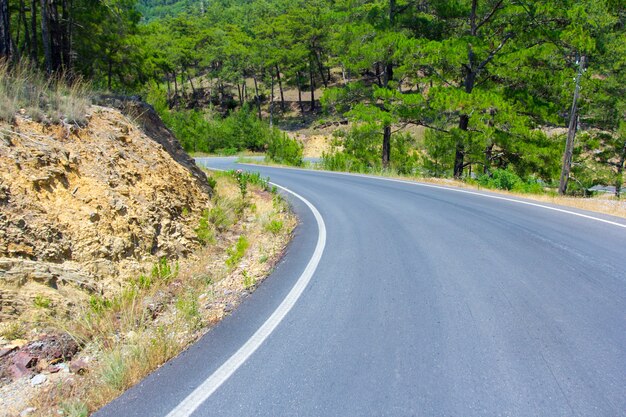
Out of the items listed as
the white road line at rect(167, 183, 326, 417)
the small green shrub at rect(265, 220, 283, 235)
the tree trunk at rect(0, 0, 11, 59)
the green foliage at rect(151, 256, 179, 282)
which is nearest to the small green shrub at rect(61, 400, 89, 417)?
the white road line at rect(167, 183, 326, 417)

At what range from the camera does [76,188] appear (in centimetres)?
647

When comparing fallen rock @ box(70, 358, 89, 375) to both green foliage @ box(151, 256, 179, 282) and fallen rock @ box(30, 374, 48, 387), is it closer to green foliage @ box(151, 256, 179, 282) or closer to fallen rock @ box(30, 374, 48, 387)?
fallen rock @ box(30, 374, 48, 387)

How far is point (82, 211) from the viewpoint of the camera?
624 cm

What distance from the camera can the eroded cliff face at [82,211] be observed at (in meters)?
5.18

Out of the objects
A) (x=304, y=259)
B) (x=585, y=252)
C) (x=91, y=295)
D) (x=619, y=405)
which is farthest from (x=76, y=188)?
(x=585, y=252)

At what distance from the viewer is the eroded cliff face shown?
5.18m

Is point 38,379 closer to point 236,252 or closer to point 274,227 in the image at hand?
point 236,252

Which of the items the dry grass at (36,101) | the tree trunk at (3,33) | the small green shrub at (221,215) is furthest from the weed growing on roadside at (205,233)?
the tree trunk at (3,33)

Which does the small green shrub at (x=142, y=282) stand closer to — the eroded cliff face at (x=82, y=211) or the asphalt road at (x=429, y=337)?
the eroded cliff face at (x=82, y=211)

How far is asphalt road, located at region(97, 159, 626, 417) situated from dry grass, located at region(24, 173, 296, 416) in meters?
0.25

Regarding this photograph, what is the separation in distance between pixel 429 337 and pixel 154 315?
3260 mm

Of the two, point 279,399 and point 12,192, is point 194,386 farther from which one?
point 12,192

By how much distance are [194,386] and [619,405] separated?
3108 millimetres

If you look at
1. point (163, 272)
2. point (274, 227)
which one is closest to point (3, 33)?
point (163, 272)
